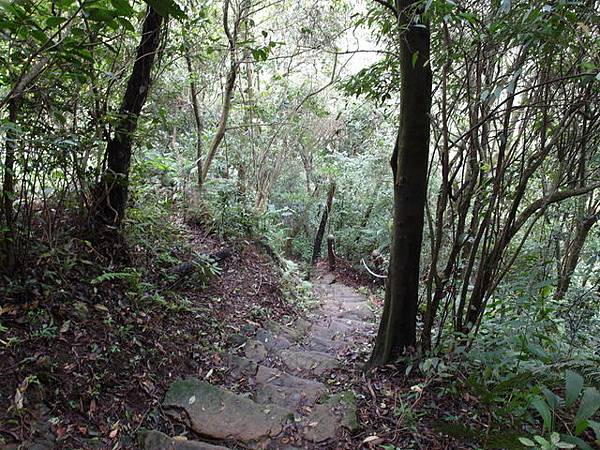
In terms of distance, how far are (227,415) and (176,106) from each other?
6.05 metres

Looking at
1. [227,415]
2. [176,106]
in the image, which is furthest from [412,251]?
[176,106]

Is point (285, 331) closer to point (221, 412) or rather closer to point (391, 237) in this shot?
point (391, 237)

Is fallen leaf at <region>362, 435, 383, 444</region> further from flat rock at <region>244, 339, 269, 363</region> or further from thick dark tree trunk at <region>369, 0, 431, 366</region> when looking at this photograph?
flat rock at <region>244, 339, 269, 363</region>

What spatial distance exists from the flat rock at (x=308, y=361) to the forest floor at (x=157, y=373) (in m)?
0.01

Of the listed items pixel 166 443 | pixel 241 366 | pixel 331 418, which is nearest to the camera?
pixel 166 443

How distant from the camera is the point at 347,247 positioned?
11352 mm

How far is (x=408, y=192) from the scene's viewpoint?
129 inches

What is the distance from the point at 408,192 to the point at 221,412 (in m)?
2.18

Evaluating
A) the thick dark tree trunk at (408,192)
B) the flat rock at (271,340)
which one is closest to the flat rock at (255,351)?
the flat rock at (271,340)

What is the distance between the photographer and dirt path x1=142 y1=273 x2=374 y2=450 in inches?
104

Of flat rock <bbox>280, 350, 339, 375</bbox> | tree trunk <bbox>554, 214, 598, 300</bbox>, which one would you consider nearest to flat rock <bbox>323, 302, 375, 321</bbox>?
flat rock <bbox>280, 350, 339, 375</bbox>

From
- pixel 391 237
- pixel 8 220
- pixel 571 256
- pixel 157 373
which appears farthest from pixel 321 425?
pixel 571 256

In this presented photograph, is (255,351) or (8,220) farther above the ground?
(8,220)

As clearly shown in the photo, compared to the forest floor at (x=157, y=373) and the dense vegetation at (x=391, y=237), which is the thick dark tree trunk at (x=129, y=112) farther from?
the forest floor at (x=157, y=373)
